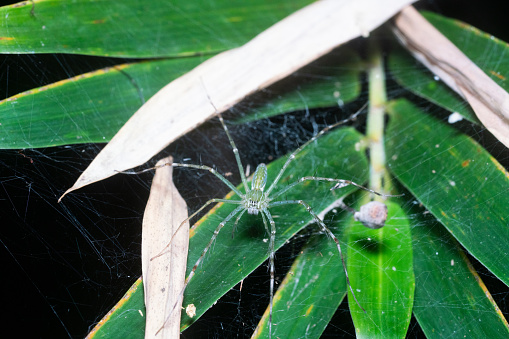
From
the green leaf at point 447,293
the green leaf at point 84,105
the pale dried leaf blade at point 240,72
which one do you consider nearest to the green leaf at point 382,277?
the green leaf at point 447,293

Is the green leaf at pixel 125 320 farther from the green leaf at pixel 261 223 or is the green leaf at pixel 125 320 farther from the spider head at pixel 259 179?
the spider head at pixel 259 179

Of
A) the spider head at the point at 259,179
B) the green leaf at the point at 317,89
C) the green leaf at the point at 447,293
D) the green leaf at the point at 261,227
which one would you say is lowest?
the green leaf at the point at 447,293

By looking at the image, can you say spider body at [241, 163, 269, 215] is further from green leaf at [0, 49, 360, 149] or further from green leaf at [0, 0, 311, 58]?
green leaf at [0, 0, 311, 58]

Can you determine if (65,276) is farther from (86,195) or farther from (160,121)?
(160,121)

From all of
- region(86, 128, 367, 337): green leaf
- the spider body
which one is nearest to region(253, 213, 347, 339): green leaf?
region(86, 128, 367, 337): green leaf

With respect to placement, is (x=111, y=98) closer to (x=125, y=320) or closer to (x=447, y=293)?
(x=125, y=320)
